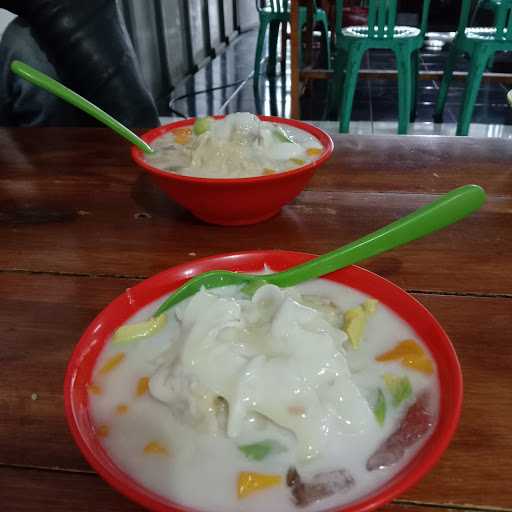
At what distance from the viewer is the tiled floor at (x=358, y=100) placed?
3881 millimetres

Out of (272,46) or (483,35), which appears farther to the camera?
(272,46)

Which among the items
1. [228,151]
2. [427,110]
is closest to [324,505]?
[228,151]

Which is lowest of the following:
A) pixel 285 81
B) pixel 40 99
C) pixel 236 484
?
pixel 285 81

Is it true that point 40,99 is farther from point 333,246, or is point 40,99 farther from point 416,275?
point 416,275

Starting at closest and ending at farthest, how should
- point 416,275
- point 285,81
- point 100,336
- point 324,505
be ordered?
point 324,505 → point 100,336 → point 416,275 → point 285,81

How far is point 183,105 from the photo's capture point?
448 cm

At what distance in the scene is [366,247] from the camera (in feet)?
2.27

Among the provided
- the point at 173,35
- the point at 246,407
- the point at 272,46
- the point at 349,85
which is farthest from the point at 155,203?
the point at 272,46

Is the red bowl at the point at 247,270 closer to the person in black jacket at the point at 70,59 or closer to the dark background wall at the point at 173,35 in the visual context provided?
the person in black jacket at the point at 70,59

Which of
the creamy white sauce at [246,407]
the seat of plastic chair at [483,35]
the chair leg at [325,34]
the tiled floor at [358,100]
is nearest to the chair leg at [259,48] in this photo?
the tiled floor at [358,100]

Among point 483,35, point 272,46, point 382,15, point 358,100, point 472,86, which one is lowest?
point 358,100

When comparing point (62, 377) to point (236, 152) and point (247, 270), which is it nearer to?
point (247, 270)

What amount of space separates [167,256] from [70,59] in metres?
1.58

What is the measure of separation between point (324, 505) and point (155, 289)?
34cm
